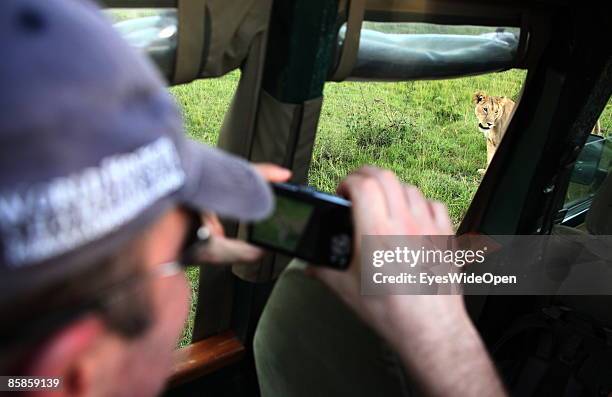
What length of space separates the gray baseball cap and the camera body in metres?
0.25

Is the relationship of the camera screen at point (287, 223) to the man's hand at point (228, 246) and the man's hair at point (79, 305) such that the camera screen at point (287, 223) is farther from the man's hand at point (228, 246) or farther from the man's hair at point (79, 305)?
the man's hair at point (79, 305)

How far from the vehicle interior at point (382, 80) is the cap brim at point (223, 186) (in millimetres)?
254

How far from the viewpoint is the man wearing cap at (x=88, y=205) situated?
0.48 m

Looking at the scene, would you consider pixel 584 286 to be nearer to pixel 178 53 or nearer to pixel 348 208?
pixel 348 208

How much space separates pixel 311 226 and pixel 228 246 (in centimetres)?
13

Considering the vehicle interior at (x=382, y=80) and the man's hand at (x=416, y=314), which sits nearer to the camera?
the man's hand at (x=416, y=314)

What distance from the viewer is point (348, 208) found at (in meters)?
0.82

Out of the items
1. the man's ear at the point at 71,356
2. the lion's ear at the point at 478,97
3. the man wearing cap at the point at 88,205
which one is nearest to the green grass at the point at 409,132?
the lion's ear at the point at 478,97

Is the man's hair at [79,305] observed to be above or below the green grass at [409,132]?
above

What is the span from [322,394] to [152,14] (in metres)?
0.80

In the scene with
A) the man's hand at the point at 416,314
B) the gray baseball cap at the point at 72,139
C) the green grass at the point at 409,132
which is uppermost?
the gray baseball cap at the point at 72,139

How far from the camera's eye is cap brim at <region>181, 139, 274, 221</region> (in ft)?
2.17

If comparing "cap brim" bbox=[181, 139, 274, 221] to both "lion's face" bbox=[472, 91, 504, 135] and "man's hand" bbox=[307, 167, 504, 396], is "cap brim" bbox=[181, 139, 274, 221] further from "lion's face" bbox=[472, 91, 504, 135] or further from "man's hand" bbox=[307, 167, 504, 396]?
"lion's face" bbox=[472, 91, 504, 135]

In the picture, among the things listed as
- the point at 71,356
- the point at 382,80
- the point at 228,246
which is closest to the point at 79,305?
the point at 71,356
